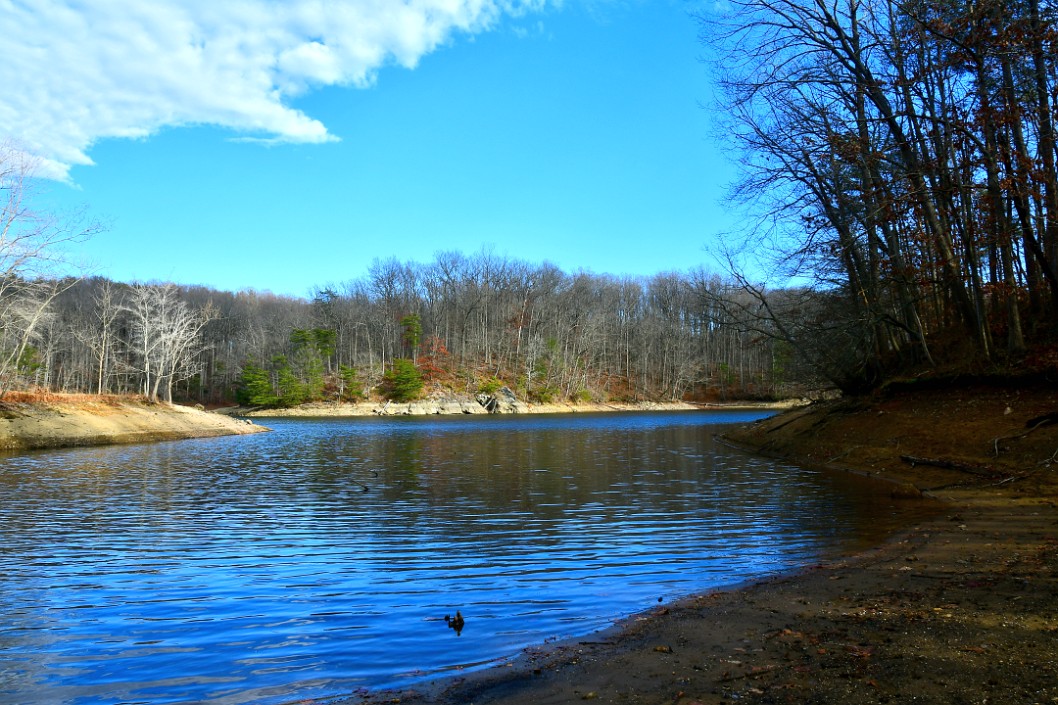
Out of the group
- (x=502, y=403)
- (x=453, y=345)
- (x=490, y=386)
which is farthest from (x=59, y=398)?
(x=453, y=345)

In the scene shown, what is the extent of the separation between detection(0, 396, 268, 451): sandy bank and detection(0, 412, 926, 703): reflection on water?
33.3ft

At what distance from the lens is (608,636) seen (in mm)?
5840

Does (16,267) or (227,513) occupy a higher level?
(16,267)

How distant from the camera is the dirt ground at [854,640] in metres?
4.14

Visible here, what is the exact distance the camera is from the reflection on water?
5.60 meters

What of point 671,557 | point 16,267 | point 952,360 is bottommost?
point 671,557

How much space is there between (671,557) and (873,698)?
18.5ft

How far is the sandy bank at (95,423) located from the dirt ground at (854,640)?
32762 mm

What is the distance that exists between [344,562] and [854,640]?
7.05 metres

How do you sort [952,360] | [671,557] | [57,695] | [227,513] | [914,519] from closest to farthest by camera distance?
1. [57,695]
2. [671,557]
3. [914,519]
4. [227,513]
5. [952,360]

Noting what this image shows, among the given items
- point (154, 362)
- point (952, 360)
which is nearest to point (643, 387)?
point (154, 362)

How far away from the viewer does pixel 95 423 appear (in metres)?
32.5

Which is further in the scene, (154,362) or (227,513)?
(154,362)

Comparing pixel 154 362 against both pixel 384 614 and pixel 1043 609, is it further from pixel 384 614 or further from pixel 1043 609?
pixel 1043 609
